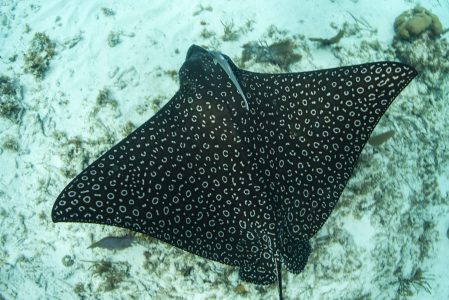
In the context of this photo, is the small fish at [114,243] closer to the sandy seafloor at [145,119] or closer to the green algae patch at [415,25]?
the sandy seafloor at [145,119]

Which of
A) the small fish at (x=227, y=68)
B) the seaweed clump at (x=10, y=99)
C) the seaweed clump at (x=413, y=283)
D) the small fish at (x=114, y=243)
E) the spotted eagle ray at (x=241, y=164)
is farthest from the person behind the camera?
the seaweed clump at (x=10, y=99)

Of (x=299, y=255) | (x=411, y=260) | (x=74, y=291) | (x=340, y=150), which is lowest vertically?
(x=411, y=260)

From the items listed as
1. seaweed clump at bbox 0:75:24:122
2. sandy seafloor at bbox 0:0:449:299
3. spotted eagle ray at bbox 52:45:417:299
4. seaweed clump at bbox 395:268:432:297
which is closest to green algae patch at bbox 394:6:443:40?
sandy seafloor at bbox 0:0:449:299

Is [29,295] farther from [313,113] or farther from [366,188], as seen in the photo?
[366,188]

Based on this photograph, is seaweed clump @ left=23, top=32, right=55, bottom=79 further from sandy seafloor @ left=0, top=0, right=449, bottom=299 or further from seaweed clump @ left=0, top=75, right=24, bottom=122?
seaweed clump @ left=0, top=75, right=24, bottom=122

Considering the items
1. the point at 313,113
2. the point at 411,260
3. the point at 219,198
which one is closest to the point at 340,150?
the point at 313,113

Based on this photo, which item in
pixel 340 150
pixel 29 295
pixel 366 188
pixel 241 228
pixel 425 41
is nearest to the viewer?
pixel 241 228

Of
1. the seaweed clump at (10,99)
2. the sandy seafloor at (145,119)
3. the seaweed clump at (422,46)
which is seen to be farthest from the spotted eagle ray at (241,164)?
the seaweed clump at (422,46)

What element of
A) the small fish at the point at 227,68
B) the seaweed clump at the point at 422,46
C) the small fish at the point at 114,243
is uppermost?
the small fish at the point at 227,68
